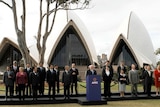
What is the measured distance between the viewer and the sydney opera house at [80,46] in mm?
45438

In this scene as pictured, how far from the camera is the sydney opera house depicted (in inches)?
1789

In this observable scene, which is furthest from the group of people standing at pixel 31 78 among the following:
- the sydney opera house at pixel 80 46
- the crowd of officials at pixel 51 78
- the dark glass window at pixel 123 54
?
the dark glass window at pixel 123 54

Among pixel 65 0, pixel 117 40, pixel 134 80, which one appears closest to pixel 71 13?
pixel 117 40

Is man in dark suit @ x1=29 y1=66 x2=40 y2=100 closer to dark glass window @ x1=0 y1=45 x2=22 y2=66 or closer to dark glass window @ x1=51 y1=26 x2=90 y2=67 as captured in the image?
dark glass window @ x1=51 y1=26 x2=90 y2=67

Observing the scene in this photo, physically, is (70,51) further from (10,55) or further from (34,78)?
(34,78)

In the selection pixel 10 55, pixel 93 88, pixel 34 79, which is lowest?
pixel 93 88

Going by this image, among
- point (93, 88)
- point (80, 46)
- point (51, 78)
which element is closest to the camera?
point (93, 88)

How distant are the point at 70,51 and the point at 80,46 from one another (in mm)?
1668

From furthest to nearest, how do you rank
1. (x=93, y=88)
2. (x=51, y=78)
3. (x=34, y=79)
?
(x=51, y=78), (x=34, y=79), (x=93, y=88)

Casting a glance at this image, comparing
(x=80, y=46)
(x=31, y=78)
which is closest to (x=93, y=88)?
(x=31, y=78)

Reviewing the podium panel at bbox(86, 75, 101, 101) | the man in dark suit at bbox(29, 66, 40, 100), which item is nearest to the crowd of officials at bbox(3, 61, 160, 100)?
the man in dark suit at bbox(29, 66, 40, 100)

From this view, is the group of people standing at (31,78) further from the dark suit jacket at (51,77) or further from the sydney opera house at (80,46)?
the sydney opera house at (80,46)

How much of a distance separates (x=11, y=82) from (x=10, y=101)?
972 millimetres

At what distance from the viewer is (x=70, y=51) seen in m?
47.9
